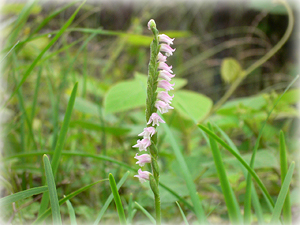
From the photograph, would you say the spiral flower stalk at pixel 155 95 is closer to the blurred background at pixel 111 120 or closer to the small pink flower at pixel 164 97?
the small pink flower at pixel 164 97

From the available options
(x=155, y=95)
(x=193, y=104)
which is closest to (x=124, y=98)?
(x=193, y=104)

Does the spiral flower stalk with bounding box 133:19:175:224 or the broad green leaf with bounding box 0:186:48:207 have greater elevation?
the spiral flower stalk with bounding box 133:19:175:224

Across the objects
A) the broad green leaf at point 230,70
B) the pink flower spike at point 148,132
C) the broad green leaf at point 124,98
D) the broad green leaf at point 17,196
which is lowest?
the broad green leaf at point 17,196

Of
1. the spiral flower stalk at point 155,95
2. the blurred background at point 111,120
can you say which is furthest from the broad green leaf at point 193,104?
the spiral flower stalk at point 155,95

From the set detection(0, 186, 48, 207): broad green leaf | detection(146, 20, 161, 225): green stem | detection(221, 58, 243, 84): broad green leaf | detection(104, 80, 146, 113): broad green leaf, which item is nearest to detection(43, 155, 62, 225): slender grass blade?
detection(0, 186, 48, 207): broad green leaf

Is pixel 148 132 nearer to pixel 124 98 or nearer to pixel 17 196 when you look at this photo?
pixel 17 196

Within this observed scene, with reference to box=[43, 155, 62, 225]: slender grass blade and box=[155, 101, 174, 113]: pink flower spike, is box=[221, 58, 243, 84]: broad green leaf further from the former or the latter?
box=[43, 155, 62, 225]: slender grass blade

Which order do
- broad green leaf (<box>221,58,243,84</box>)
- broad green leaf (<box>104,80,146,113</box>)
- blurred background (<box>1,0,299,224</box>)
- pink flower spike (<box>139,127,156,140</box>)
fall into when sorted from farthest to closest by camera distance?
broad green leaf (<box>221,58,243,84</box>) < broad green leaf (<box>104,80,146,113</box>) < blurred background (<box>1,0,299,224</box>) < pink flower spike (<box>139,127,156,140</box>)

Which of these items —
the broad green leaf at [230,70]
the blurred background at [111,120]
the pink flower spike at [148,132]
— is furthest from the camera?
the broad green leaf at [230,70]

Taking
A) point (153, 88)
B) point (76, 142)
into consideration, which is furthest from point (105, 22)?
point (153, 88)
